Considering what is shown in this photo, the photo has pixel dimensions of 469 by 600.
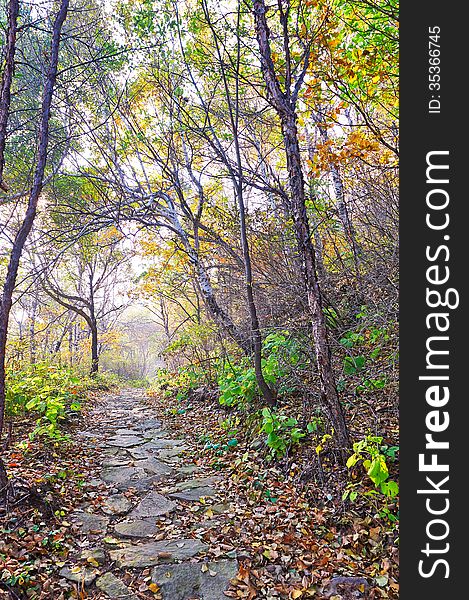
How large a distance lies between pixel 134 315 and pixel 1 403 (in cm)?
2499

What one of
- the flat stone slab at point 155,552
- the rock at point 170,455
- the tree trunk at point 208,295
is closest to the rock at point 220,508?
the flat stone slab at point 155,552

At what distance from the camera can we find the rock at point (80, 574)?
2493 mm

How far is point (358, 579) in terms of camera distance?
7.66ft

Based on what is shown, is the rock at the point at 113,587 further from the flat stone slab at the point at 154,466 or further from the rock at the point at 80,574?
the flat stone slab at the point at 154,466

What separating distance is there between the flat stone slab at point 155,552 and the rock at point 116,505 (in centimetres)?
64

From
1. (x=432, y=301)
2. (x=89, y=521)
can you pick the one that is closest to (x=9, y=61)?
(x=432, y=301)

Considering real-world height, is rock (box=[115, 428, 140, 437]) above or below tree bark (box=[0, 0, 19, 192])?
below

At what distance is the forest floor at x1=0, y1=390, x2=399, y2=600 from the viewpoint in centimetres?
240

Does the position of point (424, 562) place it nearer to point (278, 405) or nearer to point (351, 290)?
point (278, 405)


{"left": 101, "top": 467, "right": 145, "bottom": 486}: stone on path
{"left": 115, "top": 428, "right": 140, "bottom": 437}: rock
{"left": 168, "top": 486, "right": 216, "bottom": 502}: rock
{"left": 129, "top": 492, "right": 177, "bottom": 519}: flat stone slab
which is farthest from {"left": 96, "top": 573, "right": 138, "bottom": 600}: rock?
{"left": 115, "top": 428, "right": 140, "bottom": 437}: rock

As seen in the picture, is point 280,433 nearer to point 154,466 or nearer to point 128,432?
point 154,466

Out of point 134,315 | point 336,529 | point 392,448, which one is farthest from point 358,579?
point 134,315


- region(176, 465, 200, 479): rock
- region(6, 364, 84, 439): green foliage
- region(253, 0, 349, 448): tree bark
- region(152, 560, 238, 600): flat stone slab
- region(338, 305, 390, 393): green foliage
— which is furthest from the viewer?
region(6, 364, 84, 439): green foliage

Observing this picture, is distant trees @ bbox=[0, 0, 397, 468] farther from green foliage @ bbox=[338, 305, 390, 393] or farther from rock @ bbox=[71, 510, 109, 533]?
rock @ bbox=[71, 510, 109, 533]
